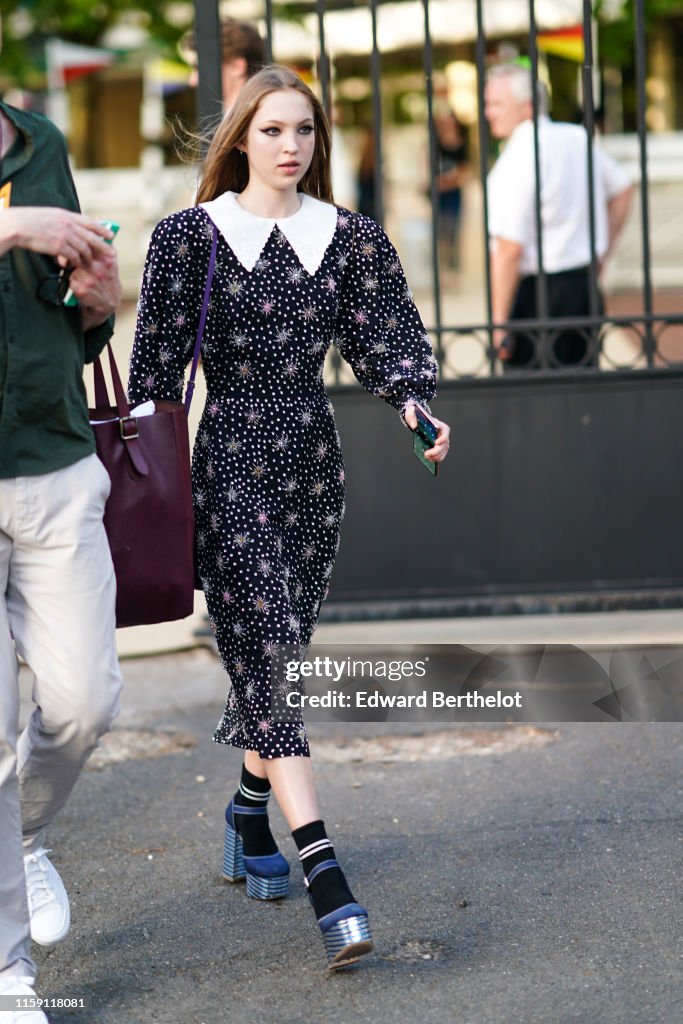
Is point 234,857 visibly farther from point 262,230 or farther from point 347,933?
point 262,230

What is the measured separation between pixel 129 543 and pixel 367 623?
2.62 metres

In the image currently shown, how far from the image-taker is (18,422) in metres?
2.85

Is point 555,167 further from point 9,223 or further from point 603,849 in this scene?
point 9,223

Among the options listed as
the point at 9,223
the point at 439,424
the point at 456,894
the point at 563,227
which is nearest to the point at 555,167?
the point at 563,227

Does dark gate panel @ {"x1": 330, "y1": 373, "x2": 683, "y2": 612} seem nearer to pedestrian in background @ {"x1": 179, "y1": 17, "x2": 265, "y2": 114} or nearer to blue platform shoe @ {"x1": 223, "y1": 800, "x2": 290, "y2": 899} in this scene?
pedestrian in background @ {"x1": 179, "y1": 17, "x2": 265, "y2": 114}

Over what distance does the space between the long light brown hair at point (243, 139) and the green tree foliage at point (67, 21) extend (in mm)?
12939

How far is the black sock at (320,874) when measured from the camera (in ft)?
10.2

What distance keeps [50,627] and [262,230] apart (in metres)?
1.07

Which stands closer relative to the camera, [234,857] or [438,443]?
[438,443]

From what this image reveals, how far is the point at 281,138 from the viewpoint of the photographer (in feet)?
11.2

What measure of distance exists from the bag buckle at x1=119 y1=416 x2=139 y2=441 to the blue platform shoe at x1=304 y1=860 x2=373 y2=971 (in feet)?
3.46
